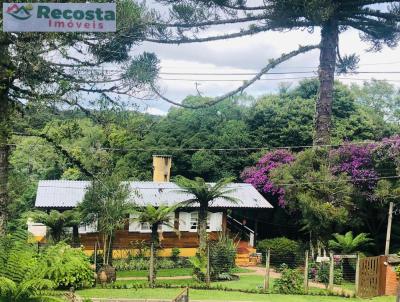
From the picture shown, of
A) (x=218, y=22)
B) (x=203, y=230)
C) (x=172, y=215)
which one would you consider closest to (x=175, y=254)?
(x=172, y=215)

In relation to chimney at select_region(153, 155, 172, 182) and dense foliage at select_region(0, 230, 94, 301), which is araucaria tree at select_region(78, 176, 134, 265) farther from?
chimney at select_region(153, 155, 172, 182)

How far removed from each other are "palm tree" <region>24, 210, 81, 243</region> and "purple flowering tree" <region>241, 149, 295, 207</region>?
8814mm

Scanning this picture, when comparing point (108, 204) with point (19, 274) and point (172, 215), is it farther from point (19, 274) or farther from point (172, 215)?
point (19, 274)

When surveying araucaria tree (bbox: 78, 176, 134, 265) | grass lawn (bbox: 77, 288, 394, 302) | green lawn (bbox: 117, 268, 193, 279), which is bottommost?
green lawn (bbox: 117, 268, 193, 279)

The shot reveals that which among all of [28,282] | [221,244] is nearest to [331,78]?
[221,244]

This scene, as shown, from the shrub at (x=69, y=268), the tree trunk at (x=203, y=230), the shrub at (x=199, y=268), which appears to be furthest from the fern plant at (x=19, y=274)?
the tree trunk at (x=203, y=230)

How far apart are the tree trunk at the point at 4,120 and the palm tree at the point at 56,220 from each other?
8489 mm

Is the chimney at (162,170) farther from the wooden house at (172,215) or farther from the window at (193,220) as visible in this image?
the window at (193,220)

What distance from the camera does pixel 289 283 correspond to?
15.5m

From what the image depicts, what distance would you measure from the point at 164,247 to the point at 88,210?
6.66 meters

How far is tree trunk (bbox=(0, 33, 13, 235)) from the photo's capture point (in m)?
10.3

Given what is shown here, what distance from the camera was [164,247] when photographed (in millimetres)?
24719

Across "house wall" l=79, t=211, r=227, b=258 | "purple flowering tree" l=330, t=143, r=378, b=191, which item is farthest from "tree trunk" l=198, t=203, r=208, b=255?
"purple flowering tree" l=330, t=143, r=378, b=191

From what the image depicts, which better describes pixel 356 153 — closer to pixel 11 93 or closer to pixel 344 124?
pixel 344 124
